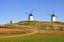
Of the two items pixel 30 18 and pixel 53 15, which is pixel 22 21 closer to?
pixel 30 18

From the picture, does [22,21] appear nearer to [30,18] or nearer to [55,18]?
[30,18]

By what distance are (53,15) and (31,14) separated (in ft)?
41.0

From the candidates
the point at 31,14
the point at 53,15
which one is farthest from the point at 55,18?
the point at 31,14

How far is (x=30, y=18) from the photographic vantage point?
13300cm

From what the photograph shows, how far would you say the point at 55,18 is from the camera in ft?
441

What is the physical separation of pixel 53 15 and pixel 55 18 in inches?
101

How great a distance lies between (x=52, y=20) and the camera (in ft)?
435

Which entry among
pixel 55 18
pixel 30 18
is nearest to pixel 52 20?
pixel 55 18

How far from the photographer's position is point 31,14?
136250mm

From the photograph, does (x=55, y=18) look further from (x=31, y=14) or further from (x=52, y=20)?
(x=31, y=14)

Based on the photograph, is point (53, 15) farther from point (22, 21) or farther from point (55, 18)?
point (22, 21)

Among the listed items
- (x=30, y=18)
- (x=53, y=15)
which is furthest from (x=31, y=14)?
(x=53, y=15)

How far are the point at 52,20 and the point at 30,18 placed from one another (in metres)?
12.2
